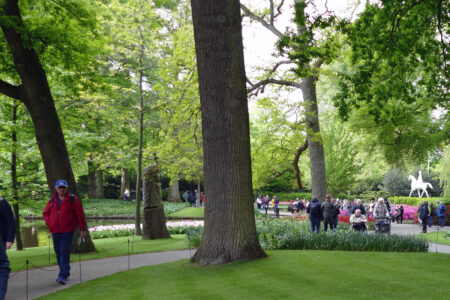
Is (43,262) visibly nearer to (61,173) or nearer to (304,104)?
(61,173)

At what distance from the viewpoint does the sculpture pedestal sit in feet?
58.6

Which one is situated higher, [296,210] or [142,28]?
[142,28]

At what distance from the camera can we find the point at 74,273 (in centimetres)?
987

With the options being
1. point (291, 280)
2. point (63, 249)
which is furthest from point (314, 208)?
point (63, 249)

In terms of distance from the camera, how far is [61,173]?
12.8 meters

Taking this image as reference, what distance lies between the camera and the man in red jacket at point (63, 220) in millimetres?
8422

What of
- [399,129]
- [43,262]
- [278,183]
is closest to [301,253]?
[43,262]

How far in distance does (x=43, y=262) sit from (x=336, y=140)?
2407 cm

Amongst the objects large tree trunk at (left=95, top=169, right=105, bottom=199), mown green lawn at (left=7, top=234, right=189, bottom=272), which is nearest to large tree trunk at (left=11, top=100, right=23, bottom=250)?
mown green lawn at (left=7, top=234, right=189, bottom=272)

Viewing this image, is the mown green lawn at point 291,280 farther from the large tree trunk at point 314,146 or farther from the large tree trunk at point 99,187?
the large tree trunk at point 99,187

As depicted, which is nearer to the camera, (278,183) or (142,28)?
(142,28)

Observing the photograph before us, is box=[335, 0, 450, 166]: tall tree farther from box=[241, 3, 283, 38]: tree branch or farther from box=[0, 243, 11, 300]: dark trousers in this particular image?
box=[0, 243, 11, 300]: dark trousers

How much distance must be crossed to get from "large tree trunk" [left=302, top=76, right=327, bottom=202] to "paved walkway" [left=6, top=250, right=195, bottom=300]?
273 inches

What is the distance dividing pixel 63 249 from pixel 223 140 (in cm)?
351
